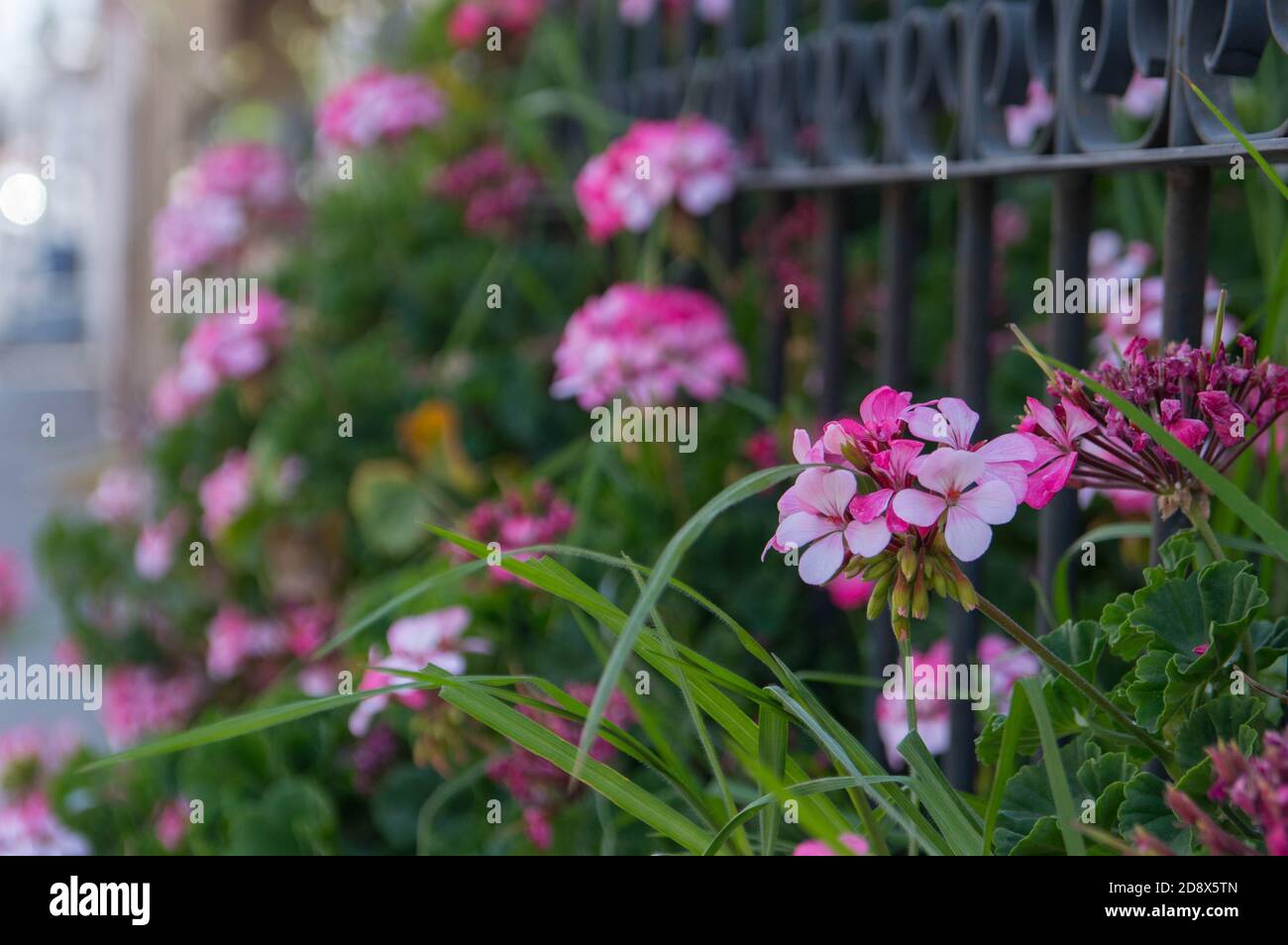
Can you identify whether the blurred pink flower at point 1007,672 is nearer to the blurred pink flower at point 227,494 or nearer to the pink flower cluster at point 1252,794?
the pink flower cluster at point 1252,794

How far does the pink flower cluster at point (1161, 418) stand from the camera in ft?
2.10

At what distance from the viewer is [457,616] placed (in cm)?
115

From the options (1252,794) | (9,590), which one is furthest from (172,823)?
(9,590)

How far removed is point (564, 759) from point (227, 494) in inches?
61.3

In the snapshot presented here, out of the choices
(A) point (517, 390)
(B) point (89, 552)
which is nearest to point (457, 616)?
(A) point (517, 390)

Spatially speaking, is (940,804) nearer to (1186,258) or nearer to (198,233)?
(1186,258)

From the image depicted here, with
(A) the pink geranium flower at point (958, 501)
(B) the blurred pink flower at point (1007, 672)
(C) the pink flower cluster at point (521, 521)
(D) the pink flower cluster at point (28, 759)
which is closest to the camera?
(A) the pink geranium flower at point (958, 501)

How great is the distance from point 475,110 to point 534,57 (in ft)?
0.50

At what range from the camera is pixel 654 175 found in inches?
63.7

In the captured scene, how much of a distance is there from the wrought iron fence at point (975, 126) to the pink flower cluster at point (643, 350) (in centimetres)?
13

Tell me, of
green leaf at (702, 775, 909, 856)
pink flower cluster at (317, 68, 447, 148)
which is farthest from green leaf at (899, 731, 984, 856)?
pink flower cluster at (317, 68, 447, 148)

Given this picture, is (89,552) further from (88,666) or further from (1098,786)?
(1098,786)

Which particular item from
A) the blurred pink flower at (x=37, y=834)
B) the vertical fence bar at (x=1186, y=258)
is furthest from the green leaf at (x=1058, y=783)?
the blurred pink flower at (x=37, y=834)

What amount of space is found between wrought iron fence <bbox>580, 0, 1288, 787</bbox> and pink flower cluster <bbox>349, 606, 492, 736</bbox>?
377 mm
